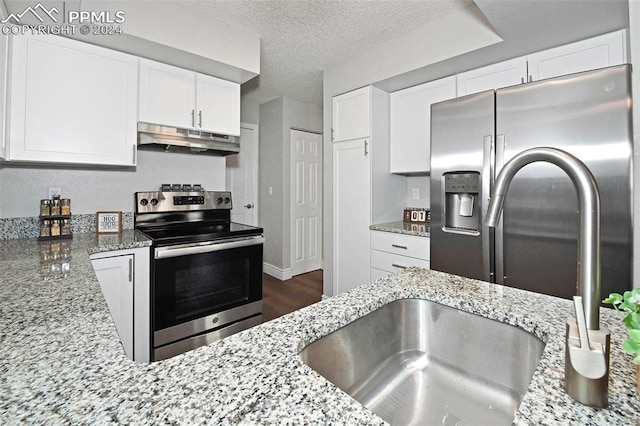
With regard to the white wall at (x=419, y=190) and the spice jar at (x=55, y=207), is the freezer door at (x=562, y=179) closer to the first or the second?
the white wall at (x=419, y=190)

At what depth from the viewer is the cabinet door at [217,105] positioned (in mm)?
2479

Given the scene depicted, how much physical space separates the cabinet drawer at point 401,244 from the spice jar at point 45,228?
245 cm

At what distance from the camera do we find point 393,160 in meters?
2.96

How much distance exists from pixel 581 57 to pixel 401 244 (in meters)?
1.74

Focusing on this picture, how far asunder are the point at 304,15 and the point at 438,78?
1.26 meters

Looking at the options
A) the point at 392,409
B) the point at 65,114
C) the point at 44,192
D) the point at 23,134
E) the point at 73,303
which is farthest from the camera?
the point at 44,192

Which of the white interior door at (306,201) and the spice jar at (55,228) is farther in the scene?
the white interior door at (306,201)

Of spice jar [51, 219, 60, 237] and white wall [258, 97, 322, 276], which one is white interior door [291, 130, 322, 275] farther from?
spice jar [51, 219, 60, 237]

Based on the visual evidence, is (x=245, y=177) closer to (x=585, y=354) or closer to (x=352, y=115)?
(x=352, y=115)

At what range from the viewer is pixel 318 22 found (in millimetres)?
2336

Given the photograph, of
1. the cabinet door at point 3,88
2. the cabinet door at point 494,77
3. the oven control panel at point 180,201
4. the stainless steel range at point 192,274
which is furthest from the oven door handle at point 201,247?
the cabinet door at point 494,77

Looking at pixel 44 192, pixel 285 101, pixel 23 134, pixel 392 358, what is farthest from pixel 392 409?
pixel 285 101

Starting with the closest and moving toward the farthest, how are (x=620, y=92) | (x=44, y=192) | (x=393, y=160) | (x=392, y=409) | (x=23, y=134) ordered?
(x=392, y=409) < (x=620, y=92) < (x=23, y=134) < (x=44, y=192) < (x=393, y=160)

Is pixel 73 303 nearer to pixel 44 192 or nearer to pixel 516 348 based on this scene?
pixel 516 348
